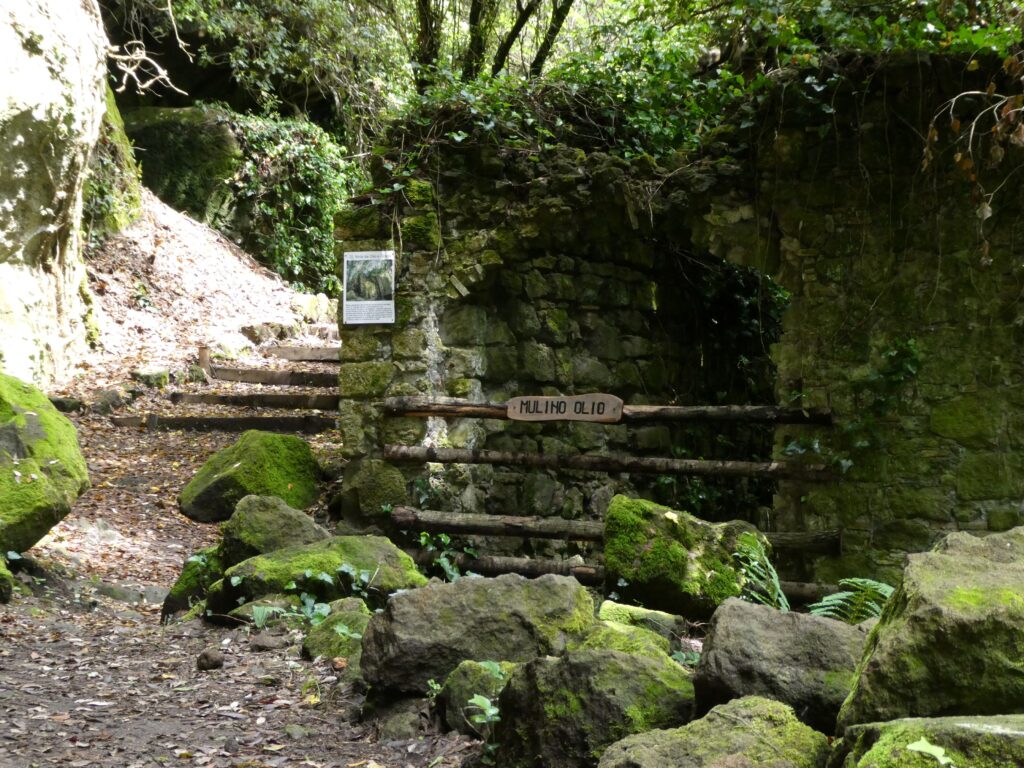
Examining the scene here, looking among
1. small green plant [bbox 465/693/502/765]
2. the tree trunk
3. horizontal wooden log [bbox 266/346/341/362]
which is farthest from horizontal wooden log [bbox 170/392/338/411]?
small green plant [bbox 465/693/502/765]

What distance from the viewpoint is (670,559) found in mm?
4613

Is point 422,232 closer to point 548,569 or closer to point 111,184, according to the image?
point 548,569

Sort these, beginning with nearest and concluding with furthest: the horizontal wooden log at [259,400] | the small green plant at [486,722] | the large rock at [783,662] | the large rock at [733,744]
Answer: the large rock at [733,744] < the large rock at [783,662] < the small green plant at [486,722] < the horizontal wooden log at [259,400]

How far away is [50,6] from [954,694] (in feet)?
29.7

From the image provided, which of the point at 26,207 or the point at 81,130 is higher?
the point at 81,130

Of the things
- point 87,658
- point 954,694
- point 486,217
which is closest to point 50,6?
point 486,217

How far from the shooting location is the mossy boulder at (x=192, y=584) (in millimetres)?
4730

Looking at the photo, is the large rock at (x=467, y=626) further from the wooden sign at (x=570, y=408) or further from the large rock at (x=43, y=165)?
the large rock at (x=43, y=165)

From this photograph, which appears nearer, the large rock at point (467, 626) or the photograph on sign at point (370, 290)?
the large rock at point (467, 626)

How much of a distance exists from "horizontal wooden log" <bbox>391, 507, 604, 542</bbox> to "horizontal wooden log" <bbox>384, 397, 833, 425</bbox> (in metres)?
0.65

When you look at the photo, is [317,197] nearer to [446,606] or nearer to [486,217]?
[486,217]

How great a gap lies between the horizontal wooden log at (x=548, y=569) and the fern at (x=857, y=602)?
0.74 m

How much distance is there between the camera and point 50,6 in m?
8.29

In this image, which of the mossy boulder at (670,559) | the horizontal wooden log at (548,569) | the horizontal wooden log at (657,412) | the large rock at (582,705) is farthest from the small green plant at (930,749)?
the horizontal wooden log at (657,412)
